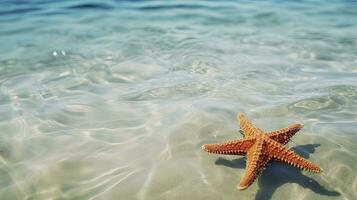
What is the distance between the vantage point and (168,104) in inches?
199

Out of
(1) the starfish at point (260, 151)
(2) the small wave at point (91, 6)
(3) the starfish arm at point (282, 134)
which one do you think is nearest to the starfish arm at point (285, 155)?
(1) the starfish at point (260, 151)

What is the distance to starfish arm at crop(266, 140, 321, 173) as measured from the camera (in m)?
3.03

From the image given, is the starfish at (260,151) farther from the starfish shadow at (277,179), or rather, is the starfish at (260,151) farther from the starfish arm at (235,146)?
the starfish shadow at (277,179)

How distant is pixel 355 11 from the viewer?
10992 mm

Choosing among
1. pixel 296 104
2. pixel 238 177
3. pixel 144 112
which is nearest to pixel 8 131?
pixel 144 112

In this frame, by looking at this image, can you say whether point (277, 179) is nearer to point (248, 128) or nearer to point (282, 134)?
point (282, 134)

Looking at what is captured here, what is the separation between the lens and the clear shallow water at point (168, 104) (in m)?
3.52

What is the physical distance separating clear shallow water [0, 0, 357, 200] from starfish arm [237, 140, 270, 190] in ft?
1.13

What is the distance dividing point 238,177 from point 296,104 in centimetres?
180

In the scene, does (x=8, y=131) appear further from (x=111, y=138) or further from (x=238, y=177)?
(x=238, y=177)

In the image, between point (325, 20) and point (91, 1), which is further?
point (91, 1)

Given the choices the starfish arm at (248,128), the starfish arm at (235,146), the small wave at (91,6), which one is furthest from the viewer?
the small wave at (91,6)

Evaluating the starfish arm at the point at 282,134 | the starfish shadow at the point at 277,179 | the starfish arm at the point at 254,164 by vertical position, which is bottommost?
the starfish shadow at the point at 277,179

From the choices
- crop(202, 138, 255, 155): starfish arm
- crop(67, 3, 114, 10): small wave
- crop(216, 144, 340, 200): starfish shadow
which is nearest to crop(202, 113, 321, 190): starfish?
crop(202, 138, 255, 155): starfish arm
